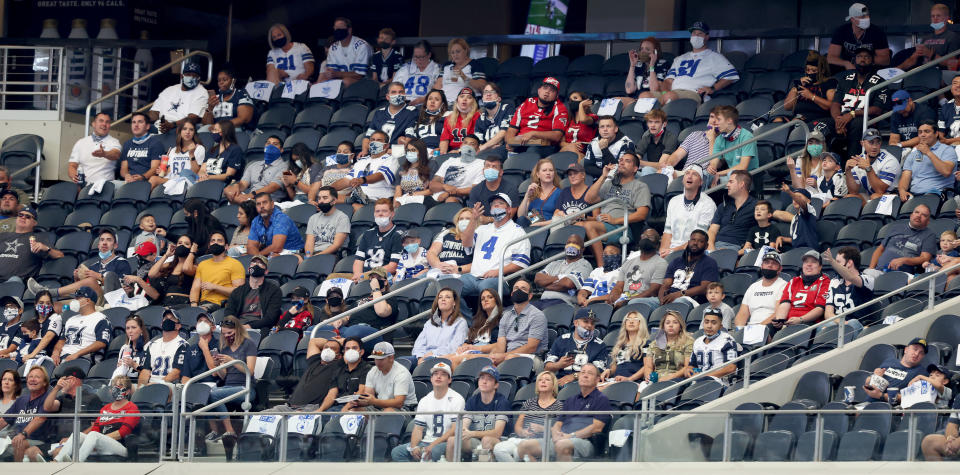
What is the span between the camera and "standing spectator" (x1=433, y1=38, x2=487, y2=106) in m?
16.2

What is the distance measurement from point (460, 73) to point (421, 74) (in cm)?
59

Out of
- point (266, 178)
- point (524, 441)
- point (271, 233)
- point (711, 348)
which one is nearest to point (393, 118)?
point (266, 178)

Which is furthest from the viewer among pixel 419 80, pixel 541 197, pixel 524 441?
pixel 419 80

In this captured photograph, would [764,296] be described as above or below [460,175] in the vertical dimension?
below

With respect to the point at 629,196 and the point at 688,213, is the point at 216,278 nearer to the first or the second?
the point at 629,196

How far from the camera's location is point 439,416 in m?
10.5

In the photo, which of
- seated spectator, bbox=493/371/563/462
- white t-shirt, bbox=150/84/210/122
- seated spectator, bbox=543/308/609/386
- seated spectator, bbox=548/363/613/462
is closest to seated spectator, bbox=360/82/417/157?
white t-shirt, bbox=150/84/210/122

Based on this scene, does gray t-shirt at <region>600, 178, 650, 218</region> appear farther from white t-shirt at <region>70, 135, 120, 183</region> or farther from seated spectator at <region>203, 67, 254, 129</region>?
white t-shirt at <region>70, 135, 120, 183</region>

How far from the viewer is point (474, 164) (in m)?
14.6

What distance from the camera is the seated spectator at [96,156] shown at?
16.6m

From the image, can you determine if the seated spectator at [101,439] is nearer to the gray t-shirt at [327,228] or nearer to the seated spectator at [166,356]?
the seated spectator at [166,356]

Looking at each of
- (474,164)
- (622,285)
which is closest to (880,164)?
(622,285)

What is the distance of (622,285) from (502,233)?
4.15ft

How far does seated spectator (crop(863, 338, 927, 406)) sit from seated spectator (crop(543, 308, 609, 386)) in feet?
6.70
